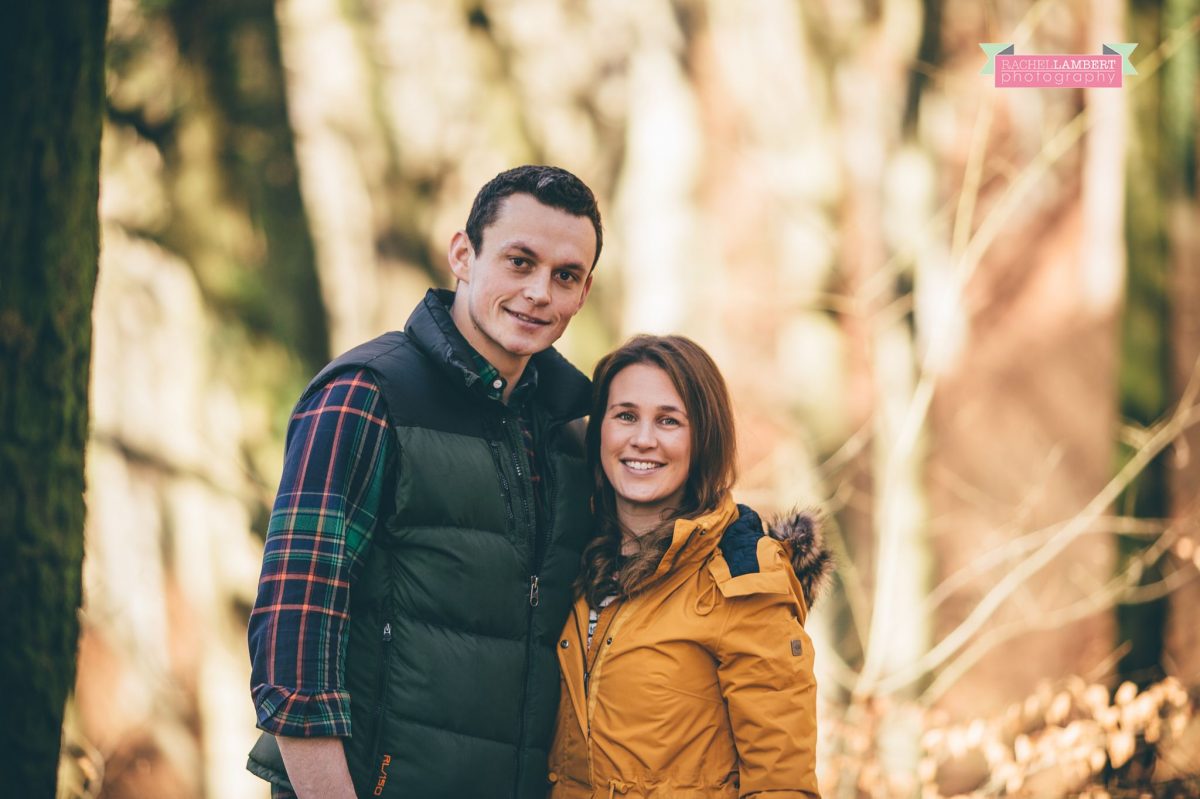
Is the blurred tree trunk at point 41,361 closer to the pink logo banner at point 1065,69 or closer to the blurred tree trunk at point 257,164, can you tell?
the blurred tree trunk at point 257,164

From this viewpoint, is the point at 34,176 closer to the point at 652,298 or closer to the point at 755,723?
the point at 755,723

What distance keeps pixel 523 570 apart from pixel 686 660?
1.30ft

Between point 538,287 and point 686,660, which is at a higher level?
point 538,287

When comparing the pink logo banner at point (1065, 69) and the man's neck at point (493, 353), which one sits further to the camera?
the pink logo banner at point (1065, 69)

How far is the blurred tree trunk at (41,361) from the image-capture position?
2.43m

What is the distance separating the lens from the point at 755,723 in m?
2.04

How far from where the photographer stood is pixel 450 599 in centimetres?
188

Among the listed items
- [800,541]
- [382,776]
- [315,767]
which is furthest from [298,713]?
[800,541]

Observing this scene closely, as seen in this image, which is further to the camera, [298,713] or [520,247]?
[520,247]

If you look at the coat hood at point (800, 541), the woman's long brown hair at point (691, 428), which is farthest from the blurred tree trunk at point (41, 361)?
the coat hood at point (800, 541)

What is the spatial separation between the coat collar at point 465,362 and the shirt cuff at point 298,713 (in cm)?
66

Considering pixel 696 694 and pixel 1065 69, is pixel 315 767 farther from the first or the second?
pixel 1065 69

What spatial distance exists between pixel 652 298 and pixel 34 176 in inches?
132

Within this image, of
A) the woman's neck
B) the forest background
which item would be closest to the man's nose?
the woman's neck
